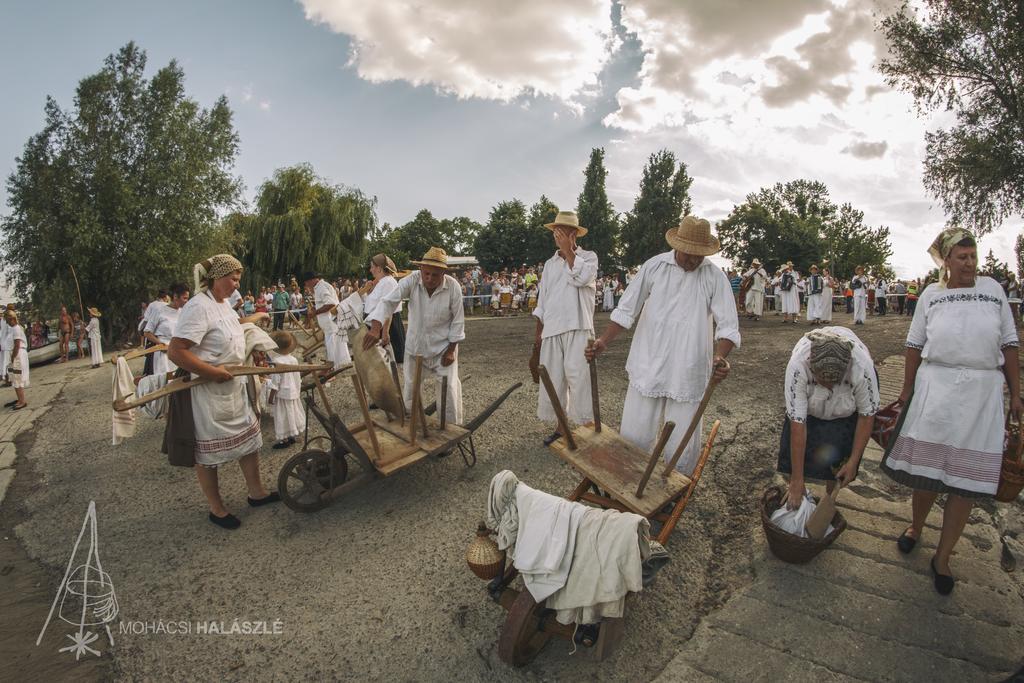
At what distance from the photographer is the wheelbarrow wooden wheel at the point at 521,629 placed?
2.36 m

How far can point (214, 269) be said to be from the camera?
12.6 feet

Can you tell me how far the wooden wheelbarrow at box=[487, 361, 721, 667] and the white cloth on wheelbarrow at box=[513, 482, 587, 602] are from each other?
118 mm

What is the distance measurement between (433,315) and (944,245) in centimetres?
403

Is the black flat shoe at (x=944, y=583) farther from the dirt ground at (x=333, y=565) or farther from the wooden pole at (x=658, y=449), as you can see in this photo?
the wooden pole at (x=658, y=449)

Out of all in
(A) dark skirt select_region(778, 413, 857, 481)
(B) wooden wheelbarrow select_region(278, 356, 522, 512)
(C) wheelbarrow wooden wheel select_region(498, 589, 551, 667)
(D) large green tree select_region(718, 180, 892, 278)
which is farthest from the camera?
(D) large green tree select_region(718, 180, 892, 278)

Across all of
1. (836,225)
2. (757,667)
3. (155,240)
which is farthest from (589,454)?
(836,225)

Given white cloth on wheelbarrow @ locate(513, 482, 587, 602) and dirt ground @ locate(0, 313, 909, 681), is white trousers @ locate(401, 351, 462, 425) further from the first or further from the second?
white cloth on wheelbarrow @ locate(513, 482, 587, 602)

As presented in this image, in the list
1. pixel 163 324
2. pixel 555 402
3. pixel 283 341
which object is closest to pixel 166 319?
pixel 163 324

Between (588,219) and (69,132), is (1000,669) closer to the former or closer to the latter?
(69,132)

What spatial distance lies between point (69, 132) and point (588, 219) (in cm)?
3603

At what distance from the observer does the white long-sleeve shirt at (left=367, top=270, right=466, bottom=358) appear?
5090 mm

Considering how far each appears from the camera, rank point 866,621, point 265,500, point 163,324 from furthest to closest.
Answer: point 163,324, point 265,500, point 866,621

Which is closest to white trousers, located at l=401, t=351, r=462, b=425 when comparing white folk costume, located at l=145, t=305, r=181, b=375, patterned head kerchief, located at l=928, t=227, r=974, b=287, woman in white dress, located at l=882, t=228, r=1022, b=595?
woman in white dress, located at l=882, t=228, r=1022, b=595

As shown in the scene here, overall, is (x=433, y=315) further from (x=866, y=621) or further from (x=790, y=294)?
(x=790, y=294)
